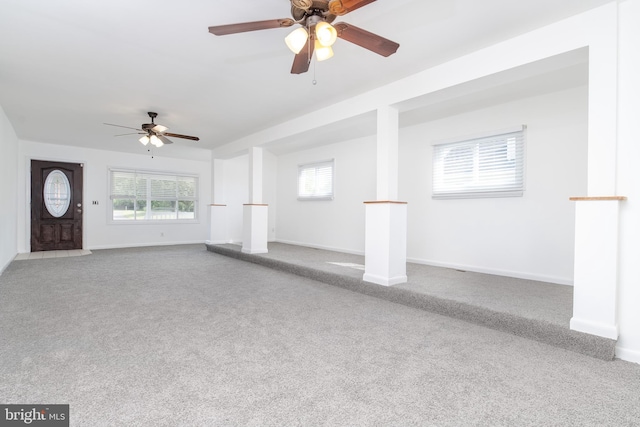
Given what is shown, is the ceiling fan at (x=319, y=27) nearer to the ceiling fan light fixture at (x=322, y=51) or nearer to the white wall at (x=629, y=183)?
the ceiling fan light fixture at (x=322, y=51)

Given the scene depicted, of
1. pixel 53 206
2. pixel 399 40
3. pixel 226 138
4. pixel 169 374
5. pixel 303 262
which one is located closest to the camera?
pixel 169 374

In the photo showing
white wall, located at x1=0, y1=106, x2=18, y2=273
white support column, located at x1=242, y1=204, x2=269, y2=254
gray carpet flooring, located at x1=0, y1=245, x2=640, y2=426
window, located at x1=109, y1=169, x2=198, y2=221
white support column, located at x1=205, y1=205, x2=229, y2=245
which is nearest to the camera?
gray carpet flooring, located at x1=0, y1=245, x2=640, y2=426

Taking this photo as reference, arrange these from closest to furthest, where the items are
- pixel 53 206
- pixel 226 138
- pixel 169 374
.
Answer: pixel 169 374, pixel 226 138, pixel 53 206

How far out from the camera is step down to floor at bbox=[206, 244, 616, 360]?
2.30 metres

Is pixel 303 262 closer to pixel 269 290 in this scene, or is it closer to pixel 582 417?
pixel 269 290

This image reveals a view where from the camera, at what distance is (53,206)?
737cm

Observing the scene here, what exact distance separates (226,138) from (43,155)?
13.7 feet

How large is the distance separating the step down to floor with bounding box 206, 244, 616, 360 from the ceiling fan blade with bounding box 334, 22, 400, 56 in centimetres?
230

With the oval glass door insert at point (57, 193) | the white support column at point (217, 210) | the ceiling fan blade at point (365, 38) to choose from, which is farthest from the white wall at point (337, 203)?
the oval glass door insert at point (57, 193)

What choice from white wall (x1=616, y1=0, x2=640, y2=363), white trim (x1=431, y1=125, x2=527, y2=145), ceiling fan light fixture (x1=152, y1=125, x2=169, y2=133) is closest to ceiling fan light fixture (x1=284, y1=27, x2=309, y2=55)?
white wall (x1=616, y1=0, x2=640, y2=363)

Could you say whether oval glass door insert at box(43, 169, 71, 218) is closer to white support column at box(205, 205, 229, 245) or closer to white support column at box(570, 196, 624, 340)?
white support column at box(205, 205, 229, 245)

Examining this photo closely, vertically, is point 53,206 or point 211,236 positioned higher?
point 53,206

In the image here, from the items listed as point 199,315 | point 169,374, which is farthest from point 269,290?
point 169,374

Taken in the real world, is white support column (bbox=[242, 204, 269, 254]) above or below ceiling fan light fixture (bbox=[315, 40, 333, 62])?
below
